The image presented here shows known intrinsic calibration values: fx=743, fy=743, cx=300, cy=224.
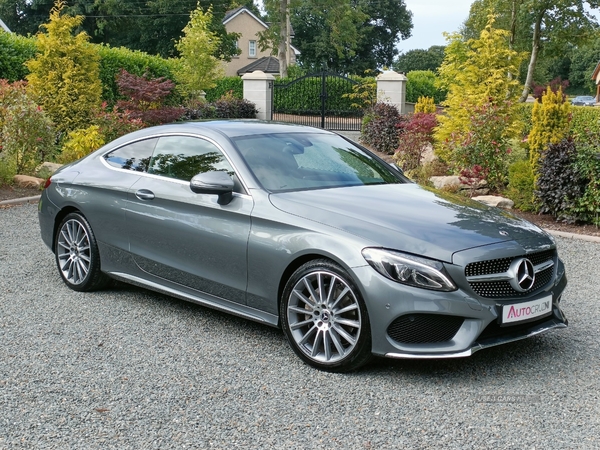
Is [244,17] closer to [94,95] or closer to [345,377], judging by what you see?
[94,95]

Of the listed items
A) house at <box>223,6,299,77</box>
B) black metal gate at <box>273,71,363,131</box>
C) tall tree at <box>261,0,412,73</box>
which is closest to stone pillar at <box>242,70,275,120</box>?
black metal gate at <box>273,71,363,131</box>

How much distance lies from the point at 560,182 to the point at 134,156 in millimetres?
6466

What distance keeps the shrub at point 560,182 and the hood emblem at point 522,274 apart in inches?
239

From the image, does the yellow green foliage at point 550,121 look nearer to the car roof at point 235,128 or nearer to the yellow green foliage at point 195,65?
the car roof at point 235,128

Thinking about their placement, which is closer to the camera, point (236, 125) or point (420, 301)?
point (420, 301)

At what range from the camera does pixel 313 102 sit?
103 feet

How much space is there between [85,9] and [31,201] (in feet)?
160

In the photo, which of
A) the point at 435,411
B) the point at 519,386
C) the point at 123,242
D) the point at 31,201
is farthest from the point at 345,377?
the point at 31,201

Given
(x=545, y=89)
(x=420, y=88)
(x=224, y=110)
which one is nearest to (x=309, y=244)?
(x=224, y=110)

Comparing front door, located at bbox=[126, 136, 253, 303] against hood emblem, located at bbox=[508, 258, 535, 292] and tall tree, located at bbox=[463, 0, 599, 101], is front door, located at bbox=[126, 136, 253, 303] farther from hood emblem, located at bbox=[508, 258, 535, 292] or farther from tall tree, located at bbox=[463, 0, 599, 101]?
tall tree, located at bbox=[463, 0, 599, 101]

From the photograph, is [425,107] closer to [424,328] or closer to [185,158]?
[185,158]

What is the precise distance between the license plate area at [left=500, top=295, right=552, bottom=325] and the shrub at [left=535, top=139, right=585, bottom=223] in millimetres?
5946

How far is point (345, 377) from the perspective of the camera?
4.61m

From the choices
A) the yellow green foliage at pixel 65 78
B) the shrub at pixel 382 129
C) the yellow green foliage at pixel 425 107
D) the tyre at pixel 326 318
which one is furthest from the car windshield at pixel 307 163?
the shrub at pixel 382 129
